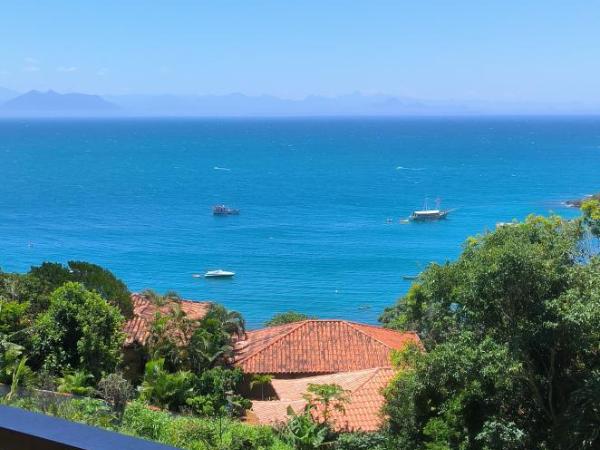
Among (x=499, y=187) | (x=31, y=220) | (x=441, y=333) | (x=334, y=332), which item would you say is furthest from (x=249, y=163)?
(x=441, y=333)

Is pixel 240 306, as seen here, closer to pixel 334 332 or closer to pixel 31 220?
pixel 334 332

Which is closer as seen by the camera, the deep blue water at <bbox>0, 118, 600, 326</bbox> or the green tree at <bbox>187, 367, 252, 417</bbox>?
the green tree at <bbox>187, 367, 252, 417</bbox>

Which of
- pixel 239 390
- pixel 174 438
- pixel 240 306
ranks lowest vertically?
pixel 240 306

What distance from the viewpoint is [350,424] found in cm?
1673

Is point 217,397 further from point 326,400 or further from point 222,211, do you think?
point 222,211

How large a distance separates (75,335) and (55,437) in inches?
663

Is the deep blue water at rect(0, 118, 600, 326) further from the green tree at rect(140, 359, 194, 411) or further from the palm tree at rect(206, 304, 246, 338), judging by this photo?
the green tree at rect(140, 359, 194, 411)

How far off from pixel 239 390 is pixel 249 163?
111909 millimetres

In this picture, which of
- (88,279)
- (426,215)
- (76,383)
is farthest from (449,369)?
(426,215)

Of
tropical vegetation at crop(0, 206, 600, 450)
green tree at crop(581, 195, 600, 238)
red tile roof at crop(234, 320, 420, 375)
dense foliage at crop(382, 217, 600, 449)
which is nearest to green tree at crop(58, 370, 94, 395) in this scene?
tropical vegetation at crop(0, 206, 600, 450)

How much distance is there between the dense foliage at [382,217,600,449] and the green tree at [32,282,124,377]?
7725mm

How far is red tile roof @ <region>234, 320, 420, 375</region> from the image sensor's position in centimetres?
2233

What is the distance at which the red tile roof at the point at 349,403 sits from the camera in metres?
16.8

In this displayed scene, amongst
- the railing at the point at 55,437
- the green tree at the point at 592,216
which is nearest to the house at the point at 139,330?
the green tree at the point at 592,216
